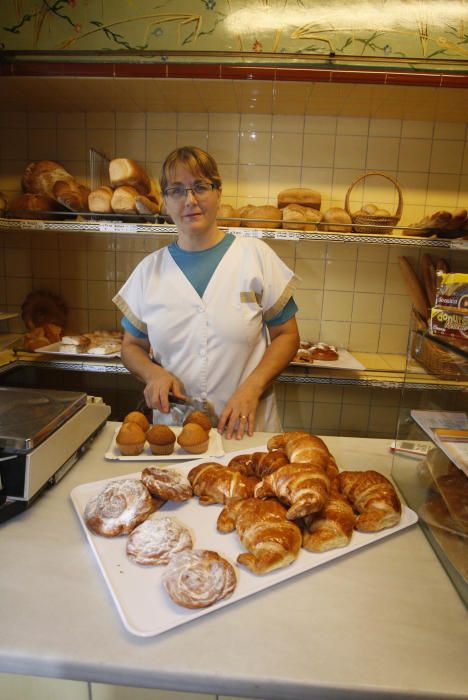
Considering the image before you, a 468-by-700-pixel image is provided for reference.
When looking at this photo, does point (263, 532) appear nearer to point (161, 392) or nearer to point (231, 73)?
point (161, 392)

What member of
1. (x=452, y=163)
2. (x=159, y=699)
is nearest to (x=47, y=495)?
(x=159, y=699)

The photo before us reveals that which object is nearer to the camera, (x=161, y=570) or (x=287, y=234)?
(x=161, y=570)

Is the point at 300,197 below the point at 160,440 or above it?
above

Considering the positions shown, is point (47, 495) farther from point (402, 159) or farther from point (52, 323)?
point (402, 159)

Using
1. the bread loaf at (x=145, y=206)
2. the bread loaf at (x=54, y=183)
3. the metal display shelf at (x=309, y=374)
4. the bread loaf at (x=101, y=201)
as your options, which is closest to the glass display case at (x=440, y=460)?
the metal display shelf at (x=309, y=374)

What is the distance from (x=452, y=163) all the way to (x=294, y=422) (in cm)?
177

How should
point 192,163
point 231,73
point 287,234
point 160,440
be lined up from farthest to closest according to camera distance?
1. point 287,234
2. point 231,73
3. point 192,163
4. point 160,440

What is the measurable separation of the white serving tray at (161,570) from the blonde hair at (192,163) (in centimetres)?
99

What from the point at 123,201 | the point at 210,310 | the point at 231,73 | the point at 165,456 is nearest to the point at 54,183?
the point at 123,201

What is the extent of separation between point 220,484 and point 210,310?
78 cm

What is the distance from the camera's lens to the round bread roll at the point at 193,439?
3.32ft

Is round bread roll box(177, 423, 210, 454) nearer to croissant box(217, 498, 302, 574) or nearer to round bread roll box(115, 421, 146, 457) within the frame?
round bread roll box(115, 421, 146, 457)

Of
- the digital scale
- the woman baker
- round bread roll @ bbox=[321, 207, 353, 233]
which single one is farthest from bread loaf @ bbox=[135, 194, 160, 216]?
the digital scale

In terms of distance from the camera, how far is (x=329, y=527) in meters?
0.71
